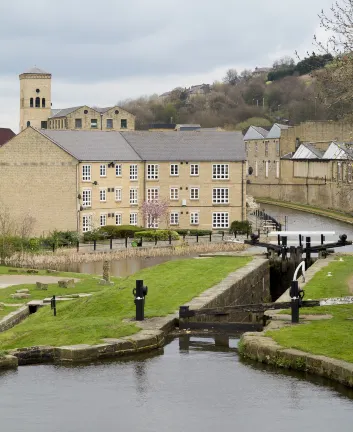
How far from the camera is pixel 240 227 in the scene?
7694 cm

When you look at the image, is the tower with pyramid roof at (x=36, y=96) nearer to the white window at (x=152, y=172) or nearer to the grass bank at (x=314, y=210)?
the grass bank at (x=314, y=210)

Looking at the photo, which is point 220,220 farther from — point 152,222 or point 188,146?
point 188,146

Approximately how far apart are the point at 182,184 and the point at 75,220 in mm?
9977

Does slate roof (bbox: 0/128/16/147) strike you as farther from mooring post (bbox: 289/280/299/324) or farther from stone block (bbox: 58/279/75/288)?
mooring post (bbox: 289/280/299/324)

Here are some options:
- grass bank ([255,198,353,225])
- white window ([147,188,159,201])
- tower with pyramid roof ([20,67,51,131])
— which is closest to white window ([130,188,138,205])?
white window ([147,188,159,201])

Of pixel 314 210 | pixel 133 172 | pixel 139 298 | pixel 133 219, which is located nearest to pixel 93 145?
pixel 133 172

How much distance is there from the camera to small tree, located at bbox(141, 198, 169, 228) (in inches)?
3049

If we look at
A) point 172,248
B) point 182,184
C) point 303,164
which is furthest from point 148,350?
point 303,164

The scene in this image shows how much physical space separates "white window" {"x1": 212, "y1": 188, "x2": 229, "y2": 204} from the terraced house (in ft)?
0.24

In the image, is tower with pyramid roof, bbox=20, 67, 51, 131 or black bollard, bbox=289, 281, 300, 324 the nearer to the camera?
black bollard, bbox=289, 281, 300, 324

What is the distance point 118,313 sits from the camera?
29047 mm

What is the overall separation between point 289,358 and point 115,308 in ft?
26.7

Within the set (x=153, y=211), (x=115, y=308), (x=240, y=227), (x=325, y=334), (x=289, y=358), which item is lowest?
(x=289, y=358)

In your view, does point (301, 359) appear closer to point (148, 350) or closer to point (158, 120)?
point (148, 350)
